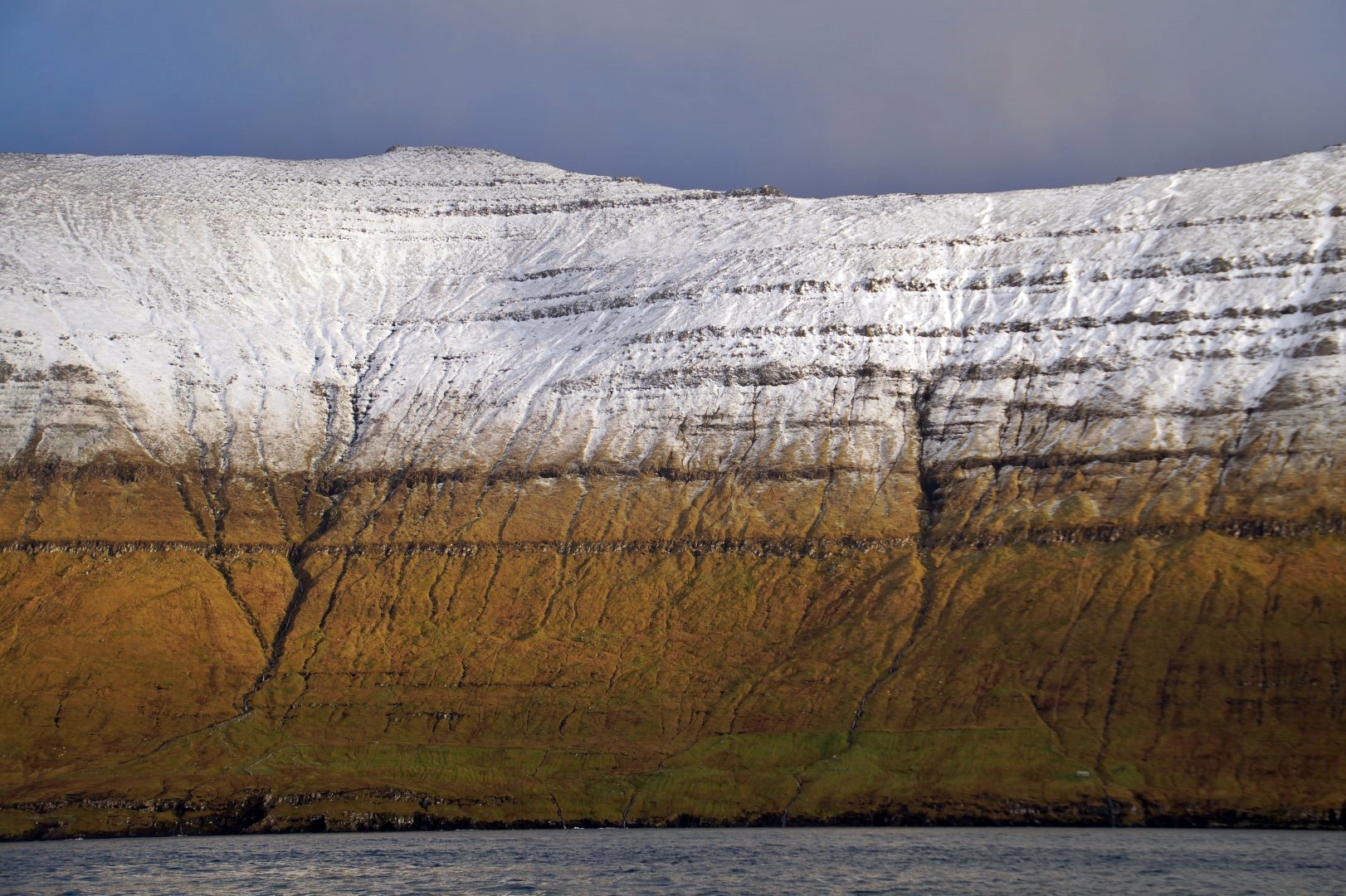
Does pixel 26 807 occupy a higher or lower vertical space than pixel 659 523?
lower

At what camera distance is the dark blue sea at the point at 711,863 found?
100875 mm

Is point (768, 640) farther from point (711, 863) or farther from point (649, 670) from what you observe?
point (711, 863)

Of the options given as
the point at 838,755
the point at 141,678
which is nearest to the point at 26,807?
the point at 141,678

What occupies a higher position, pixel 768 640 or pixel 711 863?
pixel 768 640

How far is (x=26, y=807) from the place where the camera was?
142875 mm

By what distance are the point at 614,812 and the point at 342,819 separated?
2671 cm

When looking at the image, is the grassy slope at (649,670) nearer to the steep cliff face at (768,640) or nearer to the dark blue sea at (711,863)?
the steep cliff face at (768,640)

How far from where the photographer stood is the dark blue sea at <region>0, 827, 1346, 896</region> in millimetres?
100875

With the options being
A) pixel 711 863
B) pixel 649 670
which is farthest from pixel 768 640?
pixel 711 863

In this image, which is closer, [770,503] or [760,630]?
[760,630]

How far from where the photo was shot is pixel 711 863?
374 feet

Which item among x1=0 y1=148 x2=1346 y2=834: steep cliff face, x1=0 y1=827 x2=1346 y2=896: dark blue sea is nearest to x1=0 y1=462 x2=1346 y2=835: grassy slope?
x1=0 y1=148 x2=1346 y2=834: steep cliff face

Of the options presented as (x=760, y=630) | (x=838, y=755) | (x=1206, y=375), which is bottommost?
(x=838, y=755)

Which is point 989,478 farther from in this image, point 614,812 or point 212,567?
point 212,567
